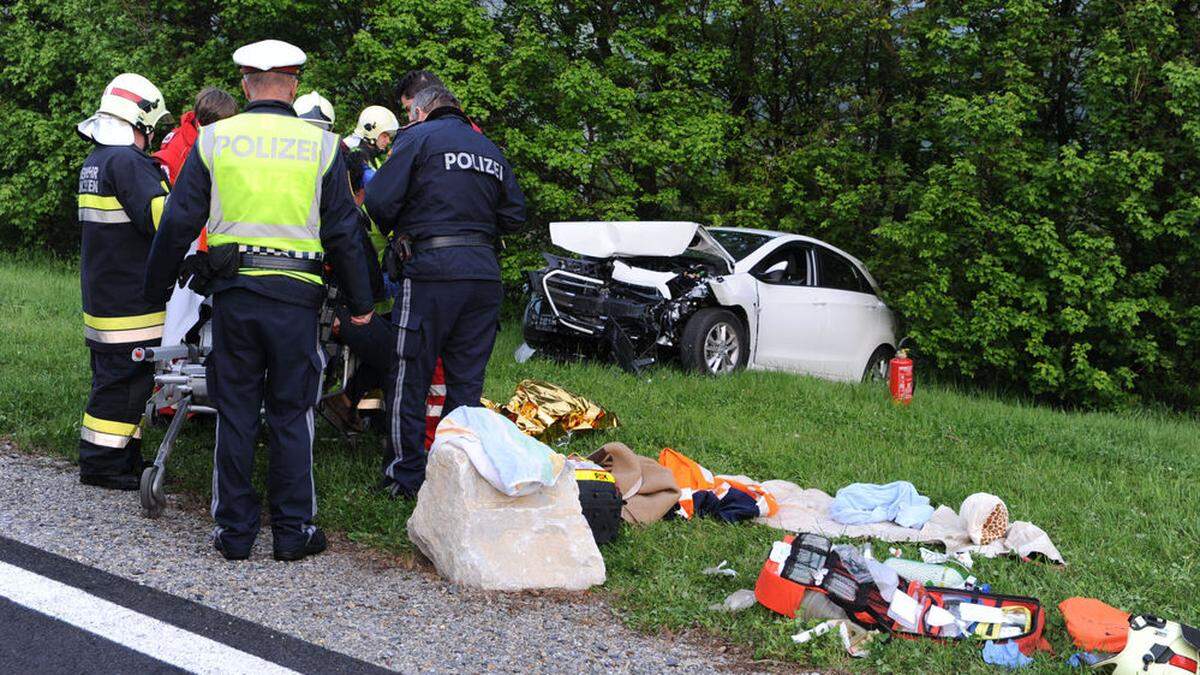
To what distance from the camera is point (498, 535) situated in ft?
14.7

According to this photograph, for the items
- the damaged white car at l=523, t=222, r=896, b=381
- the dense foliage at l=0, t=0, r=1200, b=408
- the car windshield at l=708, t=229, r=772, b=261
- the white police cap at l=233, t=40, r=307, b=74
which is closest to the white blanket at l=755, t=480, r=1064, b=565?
the white police cap at l=233, t=40, r=307, b=74

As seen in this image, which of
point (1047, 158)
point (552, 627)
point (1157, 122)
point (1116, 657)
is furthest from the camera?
point (1047, 158)

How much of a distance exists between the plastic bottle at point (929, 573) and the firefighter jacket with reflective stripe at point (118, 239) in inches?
146

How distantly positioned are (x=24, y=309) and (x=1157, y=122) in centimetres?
1110

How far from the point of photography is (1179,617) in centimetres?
440

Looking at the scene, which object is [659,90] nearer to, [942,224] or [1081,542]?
[942,224]

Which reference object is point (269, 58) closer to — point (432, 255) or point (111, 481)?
point (432, 255)

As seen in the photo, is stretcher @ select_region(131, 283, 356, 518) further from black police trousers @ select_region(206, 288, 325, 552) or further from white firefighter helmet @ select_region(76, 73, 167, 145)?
white firefighter helmet @ select_region(76, 73, 167, 145)

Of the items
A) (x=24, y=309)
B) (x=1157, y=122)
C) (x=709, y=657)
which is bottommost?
(x=709, y=657)

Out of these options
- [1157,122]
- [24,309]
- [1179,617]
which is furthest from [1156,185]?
[24,309]

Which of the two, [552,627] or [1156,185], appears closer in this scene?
[552,627]

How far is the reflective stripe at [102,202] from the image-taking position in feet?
18.4

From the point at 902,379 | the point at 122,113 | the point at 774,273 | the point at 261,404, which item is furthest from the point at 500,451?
the point at 774,273

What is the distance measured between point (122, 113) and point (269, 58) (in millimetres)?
1316
